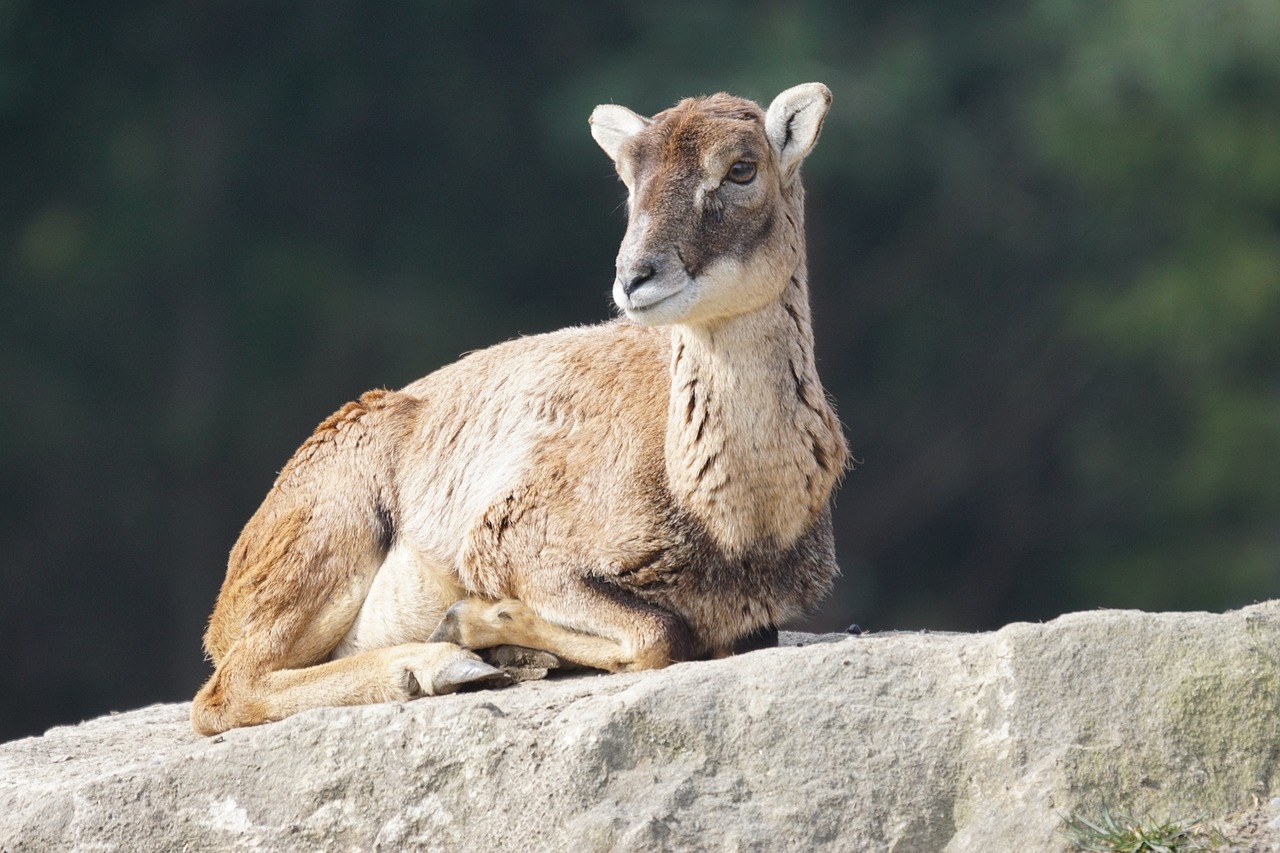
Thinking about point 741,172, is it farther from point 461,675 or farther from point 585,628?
point 461,675

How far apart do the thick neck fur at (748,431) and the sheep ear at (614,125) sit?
111 centimetres

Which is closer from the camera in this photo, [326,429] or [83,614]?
[326,429]

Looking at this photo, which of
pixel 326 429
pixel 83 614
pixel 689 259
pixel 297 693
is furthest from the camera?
pixel 83 614

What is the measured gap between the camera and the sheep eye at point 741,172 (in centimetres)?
807

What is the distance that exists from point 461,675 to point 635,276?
187 cm

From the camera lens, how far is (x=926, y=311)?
27.9 m

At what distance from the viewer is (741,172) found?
809 centimetres

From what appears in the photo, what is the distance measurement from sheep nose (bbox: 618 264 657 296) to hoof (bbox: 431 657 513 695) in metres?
1.74

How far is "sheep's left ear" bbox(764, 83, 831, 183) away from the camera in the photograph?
8352 mm

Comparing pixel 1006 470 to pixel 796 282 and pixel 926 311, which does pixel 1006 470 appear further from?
pixel 796 282

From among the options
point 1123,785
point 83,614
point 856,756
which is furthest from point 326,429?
point 83,614

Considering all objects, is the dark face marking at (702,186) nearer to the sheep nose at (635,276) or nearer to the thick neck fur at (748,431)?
the sheep nose at (635,276)

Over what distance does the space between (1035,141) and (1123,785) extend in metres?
21.2

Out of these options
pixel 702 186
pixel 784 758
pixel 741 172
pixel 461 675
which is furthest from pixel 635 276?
pixel 784 758
